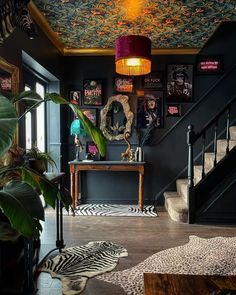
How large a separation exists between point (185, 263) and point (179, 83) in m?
3.31

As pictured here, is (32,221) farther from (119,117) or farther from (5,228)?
(119,117)

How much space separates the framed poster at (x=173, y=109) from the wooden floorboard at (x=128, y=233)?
182 cm

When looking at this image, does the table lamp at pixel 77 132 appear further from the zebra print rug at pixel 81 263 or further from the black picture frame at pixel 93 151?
the zebra print rug at pixel 81 263

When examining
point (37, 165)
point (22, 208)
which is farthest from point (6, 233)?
point (37, 165)

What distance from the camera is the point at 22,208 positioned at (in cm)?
123

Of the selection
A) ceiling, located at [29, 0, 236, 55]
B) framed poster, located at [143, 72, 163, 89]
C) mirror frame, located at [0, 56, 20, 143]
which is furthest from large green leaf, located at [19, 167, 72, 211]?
framed poster, located at [143, 72, 163, 89]

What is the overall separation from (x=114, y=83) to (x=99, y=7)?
184 cm

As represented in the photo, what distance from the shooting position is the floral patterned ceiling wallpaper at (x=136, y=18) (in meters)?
3.19

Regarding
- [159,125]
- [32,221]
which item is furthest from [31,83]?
[32,221]

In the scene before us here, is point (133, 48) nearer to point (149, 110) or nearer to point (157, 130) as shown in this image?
point (149, 110)

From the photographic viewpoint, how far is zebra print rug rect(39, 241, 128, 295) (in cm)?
221

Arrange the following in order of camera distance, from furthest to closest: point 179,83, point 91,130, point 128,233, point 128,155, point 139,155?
point 179,83, point 128,155, point 139,155, point 128,233, point 91,130

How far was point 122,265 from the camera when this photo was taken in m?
2.52

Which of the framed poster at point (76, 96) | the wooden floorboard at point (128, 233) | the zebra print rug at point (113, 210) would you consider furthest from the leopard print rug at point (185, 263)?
the framed poster at point (76, 96)
